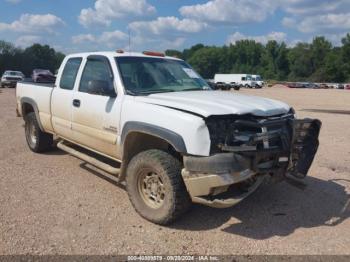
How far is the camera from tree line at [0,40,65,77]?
88938mm

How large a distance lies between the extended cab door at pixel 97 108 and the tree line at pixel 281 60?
110253mm

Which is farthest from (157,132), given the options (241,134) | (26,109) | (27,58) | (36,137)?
(27,58)

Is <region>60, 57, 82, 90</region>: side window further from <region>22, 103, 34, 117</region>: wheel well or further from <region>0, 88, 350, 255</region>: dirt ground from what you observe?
<region>22, 103, 34, 117</region>: wheel well

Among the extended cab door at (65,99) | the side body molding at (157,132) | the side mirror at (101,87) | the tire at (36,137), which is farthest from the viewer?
the tire at (36,137)

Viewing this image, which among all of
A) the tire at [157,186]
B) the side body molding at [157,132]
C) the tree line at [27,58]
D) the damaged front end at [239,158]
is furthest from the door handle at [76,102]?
the tree line at [27,58]

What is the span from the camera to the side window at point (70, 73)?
6465 millimetres

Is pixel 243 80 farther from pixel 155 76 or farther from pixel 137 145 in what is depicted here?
pixel 137 145

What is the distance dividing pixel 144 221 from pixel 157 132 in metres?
1.10

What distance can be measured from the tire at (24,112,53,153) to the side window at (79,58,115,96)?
6.90 ft

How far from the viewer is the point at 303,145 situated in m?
5.02

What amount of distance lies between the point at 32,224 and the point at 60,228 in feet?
1.15

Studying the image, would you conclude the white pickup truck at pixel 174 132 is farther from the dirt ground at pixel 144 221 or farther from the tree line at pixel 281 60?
the tree line at pixel 281 60

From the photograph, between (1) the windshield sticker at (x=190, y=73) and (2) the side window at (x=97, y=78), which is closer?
(2) the side window at (x=97, y=78)

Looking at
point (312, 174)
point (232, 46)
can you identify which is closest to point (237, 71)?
point (232, 46)
